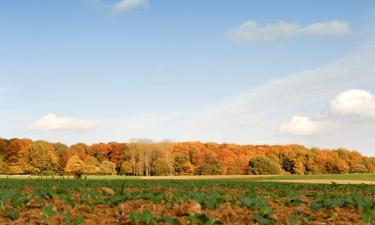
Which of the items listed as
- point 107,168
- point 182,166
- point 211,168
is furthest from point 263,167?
point 107,168

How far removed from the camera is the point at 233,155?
454 ft

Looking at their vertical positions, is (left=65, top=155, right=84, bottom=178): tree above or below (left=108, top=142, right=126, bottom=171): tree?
below

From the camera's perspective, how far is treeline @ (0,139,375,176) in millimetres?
117562

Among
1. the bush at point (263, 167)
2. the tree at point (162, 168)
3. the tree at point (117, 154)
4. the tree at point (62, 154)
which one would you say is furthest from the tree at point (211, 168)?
the tree at point (62, 154)

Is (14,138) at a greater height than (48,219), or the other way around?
(14,138)

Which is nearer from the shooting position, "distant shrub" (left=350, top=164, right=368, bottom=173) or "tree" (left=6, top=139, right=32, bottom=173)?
"tree" (left=6, top=139, right=32, bottom=173)

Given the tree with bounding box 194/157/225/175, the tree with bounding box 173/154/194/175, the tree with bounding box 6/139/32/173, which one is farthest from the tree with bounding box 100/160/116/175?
the tree with bounding box 194/157/225/175

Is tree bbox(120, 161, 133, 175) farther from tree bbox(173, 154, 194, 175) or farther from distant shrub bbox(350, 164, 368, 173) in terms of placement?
distant shrub bbox(350, 164, 368, 173)

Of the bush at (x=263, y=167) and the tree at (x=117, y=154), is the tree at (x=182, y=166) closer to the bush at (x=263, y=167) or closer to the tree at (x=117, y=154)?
the bush at (x=263, y=167)

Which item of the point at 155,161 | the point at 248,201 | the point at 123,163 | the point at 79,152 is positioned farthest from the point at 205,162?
the point at 248,201

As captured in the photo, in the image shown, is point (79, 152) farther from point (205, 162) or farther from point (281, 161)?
point (281, 161)

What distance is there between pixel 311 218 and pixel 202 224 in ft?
10.5

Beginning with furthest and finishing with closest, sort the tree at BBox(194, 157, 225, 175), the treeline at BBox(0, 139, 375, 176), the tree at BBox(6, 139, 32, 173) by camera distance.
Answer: the tree at BBox(194, 157, 225, 175), the treeline at BBox(0, 139, 375, 176), the tree at BBox(6, 139, 32, 173)

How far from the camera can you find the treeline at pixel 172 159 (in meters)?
118
